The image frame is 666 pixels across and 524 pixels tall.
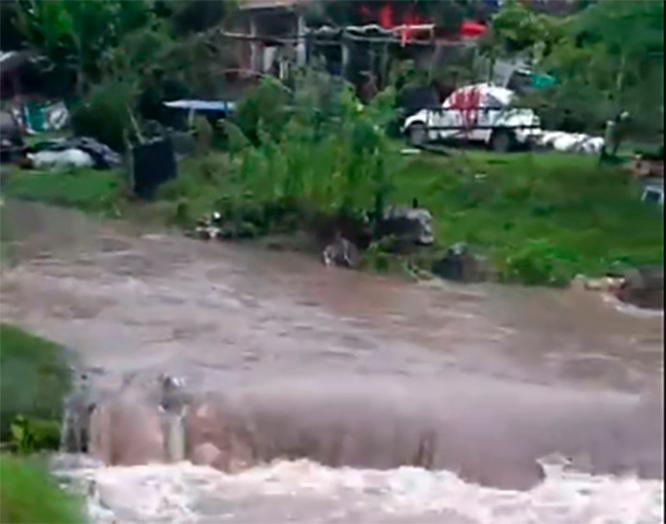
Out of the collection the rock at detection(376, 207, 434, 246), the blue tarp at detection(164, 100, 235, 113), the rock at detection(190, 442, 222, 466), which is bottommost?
the rock at detection(376, 207, 434, 246)

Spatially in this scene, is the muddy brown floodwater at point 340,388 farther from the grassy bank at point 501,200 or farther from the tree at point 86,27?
the tree at point 86,27

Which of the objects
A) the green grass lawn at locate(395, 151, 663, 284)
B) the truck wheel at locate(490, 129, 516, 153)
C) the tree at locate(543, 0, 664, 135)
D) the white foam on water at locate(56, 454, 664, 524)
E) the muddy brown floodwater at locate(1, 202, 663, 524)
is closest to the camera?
the white foam on water at locate(56, 454, 664, 524)

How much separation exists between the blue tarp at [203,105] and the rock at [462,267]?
217 centimetres

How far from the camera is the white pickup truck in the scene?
758 cm

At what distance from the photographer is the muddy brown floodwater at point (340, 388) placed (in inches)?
145

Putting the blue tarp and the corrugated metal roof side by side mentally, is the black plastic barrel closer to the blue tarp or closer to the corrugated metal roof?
the blue tarp

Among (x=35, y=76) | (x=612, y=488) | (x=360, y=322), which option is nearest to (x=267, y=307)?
(x=360, y=322)

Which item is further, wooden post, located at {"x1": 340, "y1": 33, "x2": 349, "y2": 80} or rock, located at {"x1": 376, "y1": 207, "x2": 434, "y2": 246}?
wooden post, located at {"x1": 340, "y1": 33, "x2": 349, "y2": 80}

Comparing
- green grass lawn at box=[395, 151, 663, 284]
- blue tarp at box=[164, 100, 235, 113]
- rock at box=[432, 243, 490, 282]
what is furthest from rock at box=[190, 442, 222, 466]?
blue tarp at box=[164, 100, 235, 113]

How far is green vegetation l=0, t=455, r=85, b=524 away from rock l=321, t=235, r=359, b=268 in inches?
130

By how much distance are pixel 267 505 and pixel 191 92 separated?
5.11m

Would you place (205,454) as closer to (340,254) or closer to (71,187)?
(340,254)

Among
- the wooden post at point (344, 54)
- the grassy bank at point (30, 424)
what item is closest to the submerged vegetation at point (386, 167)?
the wooden post at point (344, 54)

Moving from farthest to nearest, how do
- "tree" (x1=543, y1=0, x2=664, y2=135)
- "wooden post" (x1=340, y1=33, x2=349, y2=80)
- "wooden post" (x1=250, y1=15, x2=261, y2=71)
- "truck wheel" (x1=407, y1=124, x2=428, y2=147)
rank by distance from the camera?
"wooden post" (x1=250, y1=15, x2=261, y2=71) → "wooden post" (x1=340, y1=33, x2=349, y2=80) → "truck wheel" (x1=407, y1=124, x2=428, y2=147) → "tree" (x1=543, y1=0, x2=664, y2=135)
